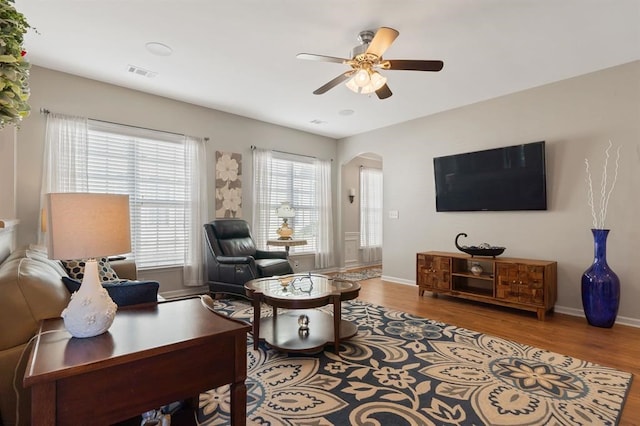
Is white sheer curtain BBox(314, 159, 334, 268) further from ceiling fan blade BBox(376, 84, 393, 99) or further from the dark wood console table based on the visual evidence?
the dark wood console table

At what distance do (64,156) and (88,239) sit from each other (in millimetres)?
3256

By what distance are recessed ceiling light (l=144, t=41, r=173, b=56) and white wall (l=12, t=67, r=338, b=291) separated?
1.28m

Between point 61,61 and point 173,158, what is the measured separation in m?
1.55

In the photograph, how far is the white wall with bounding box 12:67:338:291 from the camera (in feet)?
11.3

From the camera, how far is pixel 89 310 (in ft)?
4.01

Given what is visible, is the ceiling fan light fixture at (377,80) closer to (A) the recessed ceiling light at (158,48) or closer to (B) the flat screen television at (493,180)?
(A) the recessed ceiling light at (158,48)

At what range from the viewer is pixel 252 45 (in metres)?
2.99

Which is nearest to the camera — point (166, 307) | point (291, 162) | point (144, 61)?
point (166, 307)

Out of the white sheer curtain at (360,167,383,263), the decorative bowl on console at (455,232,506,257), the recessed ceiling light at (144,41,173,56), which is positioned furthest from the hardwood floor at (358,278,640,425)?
the recessed ceiling light at (144,41,173,56)

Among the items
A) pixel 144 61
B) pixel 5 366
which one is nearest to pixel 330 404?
pixel 5 366

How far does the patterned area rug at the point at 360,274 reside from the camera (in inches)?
228

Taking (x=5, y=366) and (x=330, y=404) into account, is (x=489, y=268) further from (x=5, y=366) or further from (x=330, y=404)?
(x=5, y=366)

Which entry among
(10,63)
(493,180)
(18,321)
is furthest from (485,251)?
(10,63)

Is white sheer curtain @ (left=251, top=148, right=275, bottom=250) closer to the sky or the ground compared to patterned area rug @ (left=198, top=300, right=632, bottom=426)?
closer to the sky
